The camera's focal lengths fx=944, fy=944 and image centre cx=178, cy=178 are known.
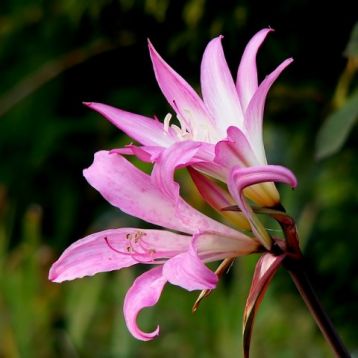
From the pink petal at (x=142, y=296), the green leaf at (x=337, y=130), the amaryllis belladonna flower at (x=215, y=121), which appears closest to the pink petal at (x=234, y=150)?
the amaryllis belladonna flower at (x=215, y=121)

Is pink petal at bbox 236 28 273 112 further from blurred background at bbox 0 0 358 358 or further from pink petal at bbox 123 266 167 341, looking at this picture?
blurred background at bbox 0 0 358 358

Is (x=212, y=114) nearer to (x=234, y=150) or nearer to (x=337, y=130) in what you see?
(x=234, y=150)

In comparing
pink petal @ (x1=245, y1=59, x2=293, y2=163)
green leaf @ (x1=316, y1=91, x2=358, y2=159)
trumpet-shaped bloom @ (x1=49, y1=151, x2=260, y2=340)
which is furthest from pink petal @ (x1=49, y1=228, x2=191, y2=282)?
green leaf @ (x1=316, y1=91, x2=358, y2=159)

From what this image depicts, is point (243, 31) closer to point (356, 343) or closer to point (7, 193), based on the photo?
point (356, 343)

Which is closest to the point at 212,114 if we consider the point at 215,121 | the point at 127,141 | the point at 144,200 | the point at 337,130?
the point at 215,121

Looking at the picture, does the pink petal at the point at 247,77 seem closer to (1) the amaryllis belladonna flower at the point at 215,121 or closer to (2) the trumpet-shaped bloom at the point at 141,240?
(1) the amaryllis belladonna flower at the point at 215,121
